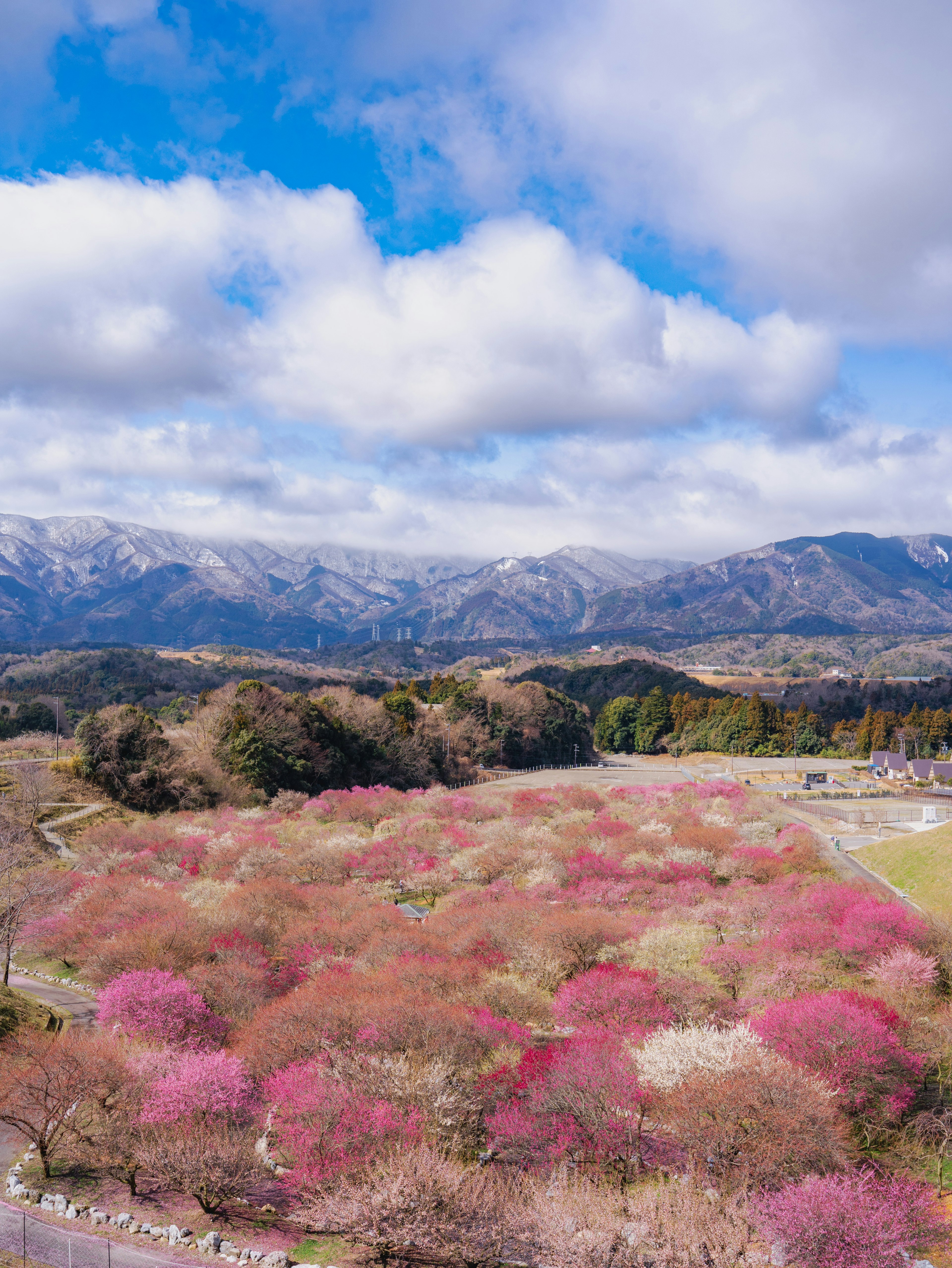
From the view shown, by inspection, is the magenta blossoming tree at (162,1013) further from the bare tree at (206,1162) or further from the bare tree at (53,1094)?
the bare tree at (206,1162)

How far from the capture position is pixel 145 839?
3897cm

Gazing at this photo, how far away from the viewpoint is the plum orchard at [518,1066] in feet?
39.5

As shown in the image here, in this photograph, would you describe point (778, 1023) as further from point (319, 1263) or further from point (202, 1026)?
point (202, 1026)

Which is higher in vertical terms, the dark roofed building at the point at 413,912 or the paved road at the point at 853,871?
the paved road at the point at 853,871


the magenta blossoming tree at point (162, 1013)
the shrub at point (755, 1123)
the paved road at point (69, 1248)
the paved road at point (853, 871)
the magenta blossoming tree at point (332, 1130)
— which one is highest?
the shrub at point (755, 1123)

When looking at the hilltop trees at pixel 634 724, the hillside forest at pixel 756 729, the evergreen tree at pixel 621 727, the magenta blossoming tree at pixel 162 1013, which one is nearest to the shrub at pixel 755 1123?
the magenta blossoming tree at pixel 162 1013

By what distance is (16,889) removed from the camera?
2766 cm

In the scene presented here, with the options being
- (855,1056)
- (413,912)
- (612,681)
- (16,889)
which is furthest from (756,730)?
(16,889)

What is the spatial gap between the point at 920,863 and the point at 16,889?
3766cm

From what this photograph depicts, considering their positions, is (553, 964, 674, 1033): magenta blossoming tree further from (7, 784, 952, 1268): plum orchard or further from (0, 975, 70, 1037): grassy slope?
(0, 975, 70, 1037): grassy slope

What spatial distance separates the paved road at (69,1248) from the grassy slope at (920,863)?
27.3 metres

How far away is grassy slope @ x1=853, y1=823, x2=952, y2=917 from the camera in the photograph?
31844 mm

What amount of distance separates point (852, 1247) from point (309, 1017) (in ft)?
35.9

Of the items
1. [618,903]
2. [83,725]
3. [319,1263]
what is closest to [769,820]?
[618,903]
